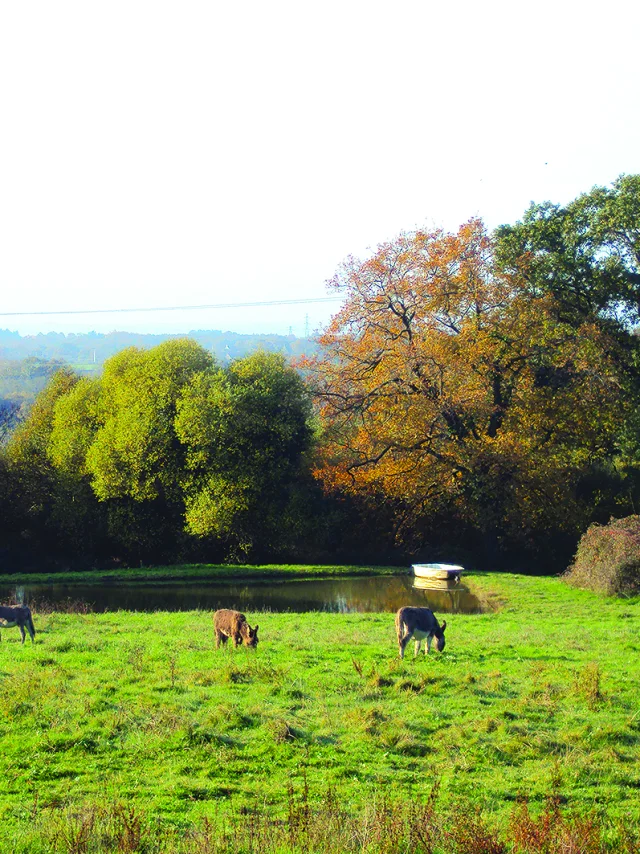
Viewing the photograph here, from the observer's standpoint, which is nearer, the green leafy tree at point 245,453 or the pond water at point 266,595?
the pond water at point 266,595

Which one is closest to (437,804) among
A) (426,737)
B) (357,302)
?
(426,737)

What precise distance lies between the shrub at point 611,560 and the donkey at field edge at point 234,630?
1708cm

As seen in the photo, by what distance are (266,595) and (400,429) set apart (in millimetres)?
12218

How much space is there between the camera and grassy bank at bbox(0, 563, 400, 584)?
41219 millimetres

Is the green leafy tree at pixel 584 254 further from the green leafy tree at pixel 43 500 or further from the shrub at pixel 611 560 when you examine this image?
the green leafy tree at pixel 43 500

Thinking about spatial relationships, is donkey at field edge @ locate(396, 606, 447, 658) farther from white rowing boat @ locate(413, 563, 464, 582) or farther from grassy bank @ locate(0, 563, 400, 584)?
grassy bank @ locate(0, 563, 400, 584)

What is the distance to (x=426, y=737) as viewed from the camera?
12.8 m

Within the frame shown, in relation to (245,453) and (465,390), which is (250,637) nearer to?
(465,390)

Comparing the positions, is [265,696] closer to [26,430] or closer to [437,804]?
[437,804]

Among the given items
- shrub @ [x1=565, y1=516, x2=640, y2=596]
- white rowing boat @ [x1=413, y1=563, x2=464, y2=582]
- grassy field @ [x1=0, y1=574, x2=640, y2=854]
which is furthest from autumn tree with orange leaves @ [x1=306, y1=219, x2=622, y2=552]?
grassy field @ [x1=0, y1=574, x2=640, y2=854]

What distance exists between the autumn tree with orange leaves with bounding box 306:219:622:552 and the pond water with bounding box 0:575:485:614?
22.1 feet

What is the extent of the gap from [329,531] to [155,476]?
10.2 metres

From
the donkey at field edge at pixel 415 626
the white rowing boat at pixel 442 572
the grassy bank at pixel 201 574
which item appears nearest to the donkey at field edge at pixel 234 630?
the donkey at field edge at pixel 415 626

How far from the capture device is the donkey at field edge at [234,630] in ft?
63.7
